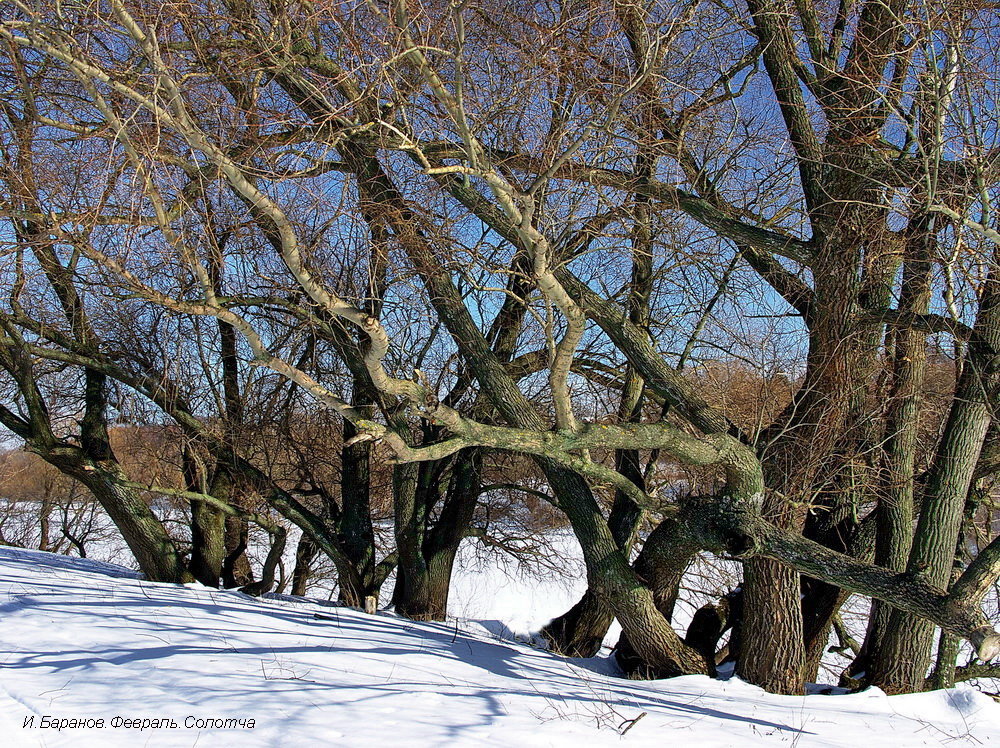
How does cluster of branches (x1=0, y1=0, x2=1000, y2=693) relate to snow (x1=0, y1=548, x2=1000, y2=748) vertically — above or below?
above

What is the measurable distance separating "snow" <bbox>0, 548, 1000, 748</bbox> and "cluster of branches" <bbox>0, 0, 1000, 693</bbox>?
1.10 meters

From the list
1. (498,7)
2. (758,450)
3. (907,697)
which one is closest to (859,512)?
(758,450)

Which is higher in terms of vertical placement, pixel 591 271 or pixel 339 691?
pixel 591 271

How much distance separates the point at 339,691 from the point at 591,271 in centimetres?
569

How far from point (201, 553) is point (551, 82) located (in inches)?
311

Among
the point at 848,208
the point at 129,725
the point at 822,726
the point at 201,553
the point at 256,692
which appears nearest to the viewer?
the point at 129,725

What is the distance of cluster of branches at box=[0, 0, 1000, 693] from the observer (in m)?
5.22

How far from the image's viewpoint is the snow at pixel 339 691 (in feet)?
11.8

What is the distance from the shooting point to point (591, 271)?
873 centimetres

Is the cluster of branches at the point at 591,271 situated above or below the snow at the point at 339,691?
above

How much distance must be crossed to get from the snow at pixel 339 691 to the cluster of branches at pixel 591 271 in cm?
110

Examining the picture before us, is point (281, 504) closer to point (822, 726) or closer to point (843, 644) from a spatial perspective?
point (822, 726)

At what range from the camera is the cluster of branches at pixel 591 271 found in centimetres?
522

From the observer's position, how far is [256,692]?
160 inches
